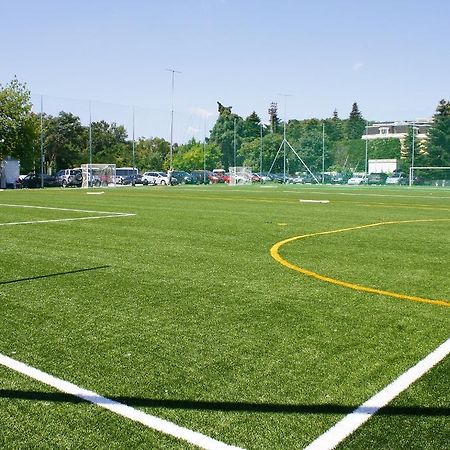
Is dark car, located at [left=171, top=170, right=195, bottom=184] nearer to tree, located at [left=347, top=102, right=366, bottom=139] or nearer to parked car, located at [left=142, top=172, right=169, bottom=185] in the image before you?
parked car, located at [left=142, top=172, right=169, bottom=185]

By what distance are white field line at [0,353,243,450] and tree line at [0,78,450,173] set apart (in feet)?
168

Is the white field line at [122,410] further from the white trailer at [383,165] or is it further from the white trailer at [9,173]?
the white trailer at [383,165]

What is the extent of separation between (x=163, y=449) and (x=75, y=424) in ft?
1.76

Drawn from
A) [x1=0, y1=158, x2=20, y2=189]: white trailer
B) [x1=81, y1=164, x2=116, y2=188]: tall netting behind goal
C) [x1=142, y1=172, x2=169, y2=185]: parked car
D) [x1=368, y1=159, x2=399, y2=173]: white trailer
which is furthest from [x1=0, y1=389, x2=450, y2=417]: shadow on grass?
[x1=368, y1=159, x2=399, y2=173]: white trailer

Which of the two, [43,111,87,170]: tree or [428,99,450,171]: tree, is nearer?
[428,99,450,171]: tree

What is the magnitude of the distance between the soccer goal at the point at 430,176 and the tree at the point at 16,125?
34143mm

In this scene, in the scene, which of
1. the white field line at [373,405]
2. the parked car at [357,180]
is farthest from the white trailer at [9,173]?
the white field line at [373,405]

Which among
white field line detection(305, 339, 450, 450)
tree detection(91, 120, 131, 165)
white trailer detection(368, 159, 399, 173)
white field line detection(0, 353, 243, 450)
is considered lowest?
white field line detection(0, 353, 243, 450)

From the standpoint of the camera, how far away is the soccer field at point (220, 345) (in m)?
2.96

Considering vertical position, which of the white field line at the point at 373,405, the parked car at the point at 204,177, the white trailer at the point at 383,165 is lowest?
the white field line at the point at 373,405

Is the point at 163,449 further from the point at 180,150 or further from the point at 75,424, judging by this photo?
the point at 180,150

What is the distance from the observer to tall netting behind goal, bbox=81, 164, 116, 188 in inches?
2071

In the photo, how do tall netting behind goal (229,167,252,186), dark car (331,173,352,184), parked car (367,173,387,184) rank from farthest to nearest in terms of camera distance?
tall netting behind goal (229,167,252,186), dark car (331,173,352,184), parked car (367,173,387,184)

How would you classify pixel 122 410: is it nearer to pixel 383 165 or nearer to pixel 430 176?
pixel 430 176
